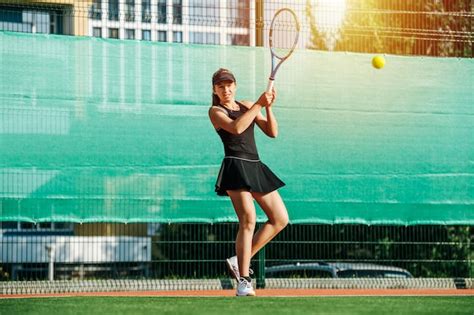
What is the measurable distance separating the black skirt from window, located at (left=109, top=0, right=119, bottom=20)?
3.13m

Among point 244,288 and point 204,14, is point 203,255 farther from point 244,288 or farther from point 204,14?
point 244,288

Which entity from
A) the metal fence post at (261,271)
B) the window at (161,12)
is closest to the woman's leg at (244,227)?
the metal fence post at (261,271)

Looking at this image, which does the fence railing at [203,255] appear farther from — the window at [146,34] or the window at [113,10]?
the window at [113,10]

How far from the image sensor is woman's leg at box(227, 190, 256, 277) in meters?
6.36

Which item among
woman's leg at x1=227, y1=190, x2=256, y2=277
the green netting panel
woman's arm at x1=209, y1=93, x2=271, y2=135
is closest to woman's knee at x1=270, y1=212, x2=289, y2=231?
woman's leg at x1=227, y1=190, x2=256, y2=277

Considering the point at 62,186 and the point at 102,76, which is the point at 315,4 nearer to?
the point at 102,76

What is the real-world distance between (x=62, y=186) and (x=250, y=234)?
2.96 metres

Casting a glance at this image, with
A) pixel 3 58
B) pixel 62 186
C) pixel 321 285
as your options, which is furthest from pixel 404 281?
pixel 3 58

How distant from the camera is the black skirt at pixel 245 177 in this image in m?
6.38

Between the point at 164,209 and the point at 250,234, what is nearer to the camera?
the point at 250,234

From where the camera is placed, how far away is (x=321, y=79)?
380 inches

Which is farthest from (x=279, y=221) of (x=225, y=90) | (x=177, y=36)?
(x=177, y=36)

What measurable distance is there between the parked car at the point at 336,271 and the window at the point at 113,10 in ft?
9.29

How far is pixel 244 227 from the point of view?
20.9 feet
